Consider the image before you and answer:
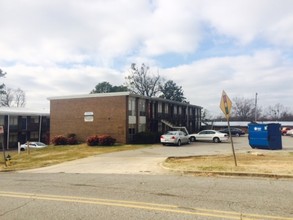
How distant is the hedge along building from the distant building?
48.1 feet

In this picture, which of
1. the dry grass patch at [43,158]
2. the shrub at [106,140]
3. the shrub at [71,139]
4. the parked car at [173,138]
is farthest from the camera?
the shrub at [71,139]

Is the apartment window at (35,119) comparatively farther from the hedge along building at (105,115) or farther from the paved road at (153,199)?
the paved road at (153,199)

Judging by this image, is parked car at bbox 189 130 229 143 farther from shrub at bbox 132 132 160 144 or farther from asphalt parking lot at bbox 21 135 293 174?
asphalt parking lot at bbox 21 135 293 174

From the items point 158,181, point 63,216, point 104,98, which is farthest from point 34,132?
point 63,216

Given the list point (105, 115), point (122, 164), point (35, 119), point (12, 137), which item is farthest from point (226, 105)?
point (35, 119)

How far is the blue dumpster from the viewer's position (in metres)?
25.7

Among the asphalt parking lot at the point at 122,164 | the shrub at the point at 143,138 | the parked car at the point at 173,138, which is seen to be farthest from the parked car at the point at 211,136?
the asphalt parking lot at the point at 122,164

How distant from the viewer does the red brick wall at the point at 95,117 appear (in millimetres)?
36125

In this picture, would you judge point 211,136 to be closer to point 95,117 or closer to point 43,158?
point 95,117

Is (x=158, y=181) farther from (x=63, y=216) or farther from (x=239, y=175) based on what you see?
(x=63, y=216)

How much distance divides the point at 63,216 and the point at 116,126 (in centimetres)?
2952

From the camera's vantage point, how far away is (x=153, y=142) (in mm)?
37125

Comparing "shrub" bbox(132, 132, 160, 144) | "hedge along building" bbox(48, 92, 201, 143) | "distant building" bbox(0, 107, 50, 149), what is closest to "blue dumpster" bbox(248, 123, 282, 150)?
"shrub" bbox(132, 132, 160, 144)

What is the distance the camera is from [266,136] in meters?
25.7
